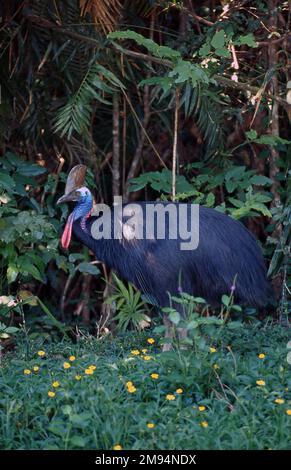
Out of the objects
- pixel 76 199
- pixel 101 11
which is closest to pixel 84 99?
pixel 101 11

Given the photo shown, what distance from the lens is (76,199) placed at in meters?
4.94

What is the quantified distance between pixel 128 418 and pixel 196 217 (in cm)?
151

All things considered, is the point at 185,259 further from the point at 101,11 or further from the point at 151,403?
the point at 101,11

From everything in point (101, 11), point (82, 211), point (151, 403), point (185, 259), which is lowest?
point (151, 403)

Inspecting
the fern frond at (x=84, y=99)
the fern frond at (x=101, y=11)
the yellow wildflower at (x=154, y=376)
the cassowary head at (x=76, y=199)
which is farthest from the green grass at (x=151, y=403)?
the fern frond at (x=101, y=11)

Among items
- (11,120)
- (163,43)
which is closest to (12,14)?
(11,120)

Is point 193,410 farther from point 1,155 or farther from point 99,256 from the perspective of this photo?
point 1,155

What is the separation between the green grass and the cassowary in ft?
1.24

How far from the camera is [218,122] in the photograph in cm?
567

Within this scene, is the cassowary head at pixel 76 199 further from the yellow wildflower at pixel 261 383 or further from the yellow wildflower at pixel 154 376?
the yellow wildflower at pixel 261 383

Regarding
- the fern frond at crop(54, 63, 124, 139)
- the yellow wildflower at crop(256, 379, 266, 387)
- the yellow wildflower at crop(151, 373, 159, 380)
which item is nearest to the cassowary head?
the fern frond at crop(54, 63, 124, 139)

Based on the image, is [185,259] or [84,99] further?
[84,99]

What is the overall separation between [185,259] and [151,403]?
3.72ft

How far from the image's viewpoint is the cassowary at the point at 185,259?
4.73m
